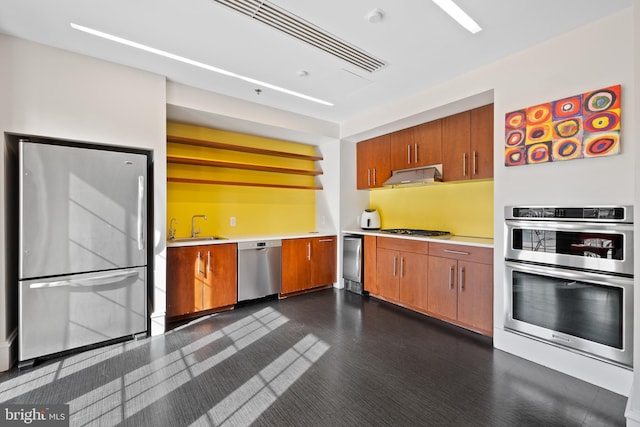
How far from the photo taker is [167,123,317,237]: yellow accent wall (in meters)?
3.86

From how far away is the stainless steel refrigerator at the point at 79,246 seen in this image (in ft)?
7.86

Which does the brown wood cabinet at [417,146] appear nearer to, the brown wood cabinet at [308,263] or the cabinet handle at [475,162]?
the cabinet handle at [475,162]

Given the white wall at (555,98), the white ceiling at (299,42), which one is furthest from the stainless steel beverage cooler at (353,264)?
the white ceiling at (299,42)

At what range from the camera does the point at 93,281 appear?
2641 mm

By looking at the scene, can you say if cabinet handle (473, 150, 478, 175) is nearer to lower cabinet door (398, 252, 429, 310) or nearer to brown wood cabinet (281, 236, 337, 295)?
lower cabinet door (398, 252, 429, 310)

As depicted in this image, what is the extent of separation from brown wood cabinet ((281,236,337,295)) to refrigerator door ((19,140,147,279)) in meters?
1.89

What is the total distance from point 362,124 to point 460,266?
7.77ft

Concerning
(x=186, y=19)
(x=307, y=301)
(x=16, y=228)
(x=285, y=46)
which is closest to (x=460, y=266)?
(x=307, y=301)

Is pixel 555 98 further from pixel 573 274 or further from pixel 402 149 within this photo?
pixel 402 149

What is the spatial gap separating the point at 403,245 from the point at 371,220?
1.04m

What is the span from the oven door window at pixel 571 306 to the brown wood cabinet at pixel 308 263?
260 cm

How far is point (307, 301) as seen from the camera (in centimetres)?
408

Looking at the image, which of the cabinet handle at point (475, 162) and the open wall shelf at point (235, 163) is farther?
the open wall shelf at point (235, 163)

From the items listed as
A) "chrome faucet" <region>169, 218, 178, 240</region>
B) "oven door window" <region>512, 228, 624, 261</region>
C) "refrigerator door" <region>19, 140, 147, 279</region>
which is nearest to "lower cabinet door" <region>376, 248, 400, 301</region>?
"oven door window" <region>512, 228, 624, 261</region>
